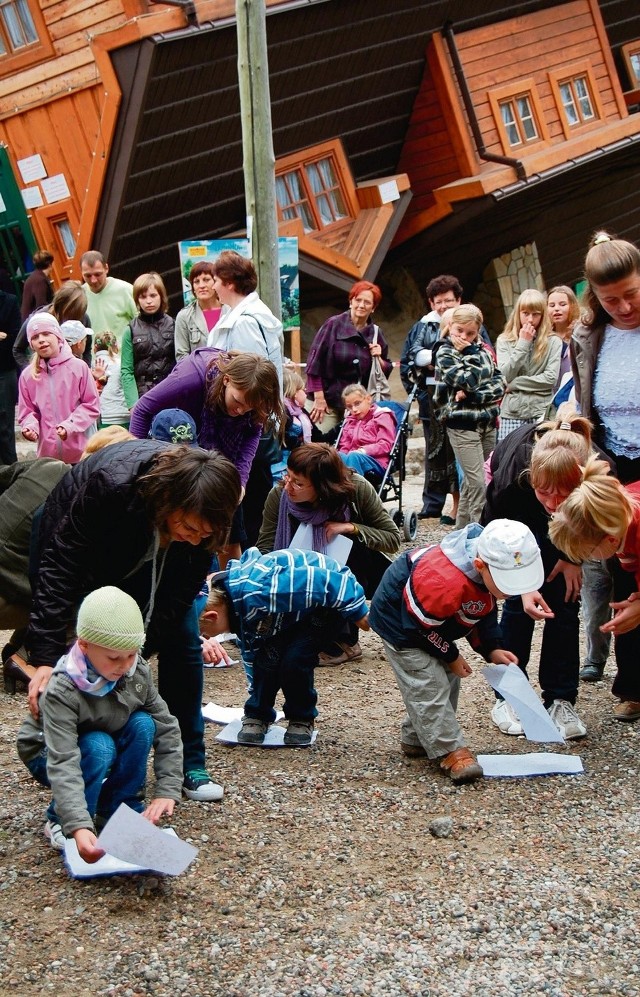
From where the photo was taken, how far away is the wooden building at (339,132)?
35.9ft

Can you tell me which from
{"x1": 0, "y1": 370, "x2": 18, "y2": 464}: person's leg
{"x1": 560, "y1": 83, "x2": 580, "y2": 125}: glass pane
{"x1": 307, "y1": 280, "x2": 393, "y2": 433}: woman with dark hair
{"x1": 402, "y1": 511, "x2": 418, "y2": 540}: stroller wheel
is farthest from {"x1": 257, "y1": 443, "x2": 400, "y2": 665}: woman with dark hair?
{"x1": 560, "y1": 83, "x2": 580, "y2": 125}: glass pane

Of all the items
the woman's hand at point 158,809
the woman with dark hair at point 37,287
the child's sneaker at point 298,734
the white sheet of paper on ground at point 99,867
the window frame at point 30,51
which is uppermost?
the window frame at point 30,51

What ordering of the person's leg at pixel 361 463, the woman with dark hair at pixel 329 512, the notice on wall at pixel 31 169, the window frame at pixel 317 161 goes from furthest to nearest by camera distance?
the window frame at pixel 317 161, the notice on wall at pixel 31 169, the person's leg at pixel 361 463, the woman with dark hair at pixel 329 512

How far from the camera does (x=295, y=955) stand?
338 centimetres

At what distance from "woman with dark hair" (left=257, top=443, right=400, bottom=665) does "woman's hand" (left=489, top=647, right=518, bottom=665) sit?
1428 mm

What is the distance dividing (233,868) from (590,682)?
2596mm

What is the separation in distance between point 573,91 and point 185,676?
46.0 feet

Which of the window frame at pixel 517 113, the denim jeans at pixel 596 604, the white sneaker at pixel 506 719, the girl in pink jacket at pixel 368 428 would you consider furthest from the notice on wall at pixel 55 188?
the white sneaker at pixel 506 719

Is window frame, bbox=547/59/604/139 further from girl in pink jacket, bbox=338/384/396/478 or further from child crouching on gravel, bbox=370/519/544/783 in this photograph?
child crouching on gravel, bbox=370/519/544/783

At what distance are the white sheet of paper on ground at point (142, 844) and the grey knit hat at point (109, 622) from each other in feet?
1.54

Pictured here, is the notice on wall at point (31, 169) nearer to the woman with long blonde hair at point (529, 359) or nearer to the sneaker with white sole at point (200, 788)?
the woman with long blonde hair at point (529, 359)

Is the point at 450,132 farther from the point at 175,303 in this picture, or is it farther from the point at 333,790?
the point at 333,790

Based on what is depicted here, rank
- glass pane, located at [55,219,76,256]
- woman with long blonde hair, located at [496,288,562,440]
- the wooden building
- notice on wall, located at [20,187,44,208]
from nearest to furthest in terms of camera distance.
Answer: woman with long blonde hair, located at [496,288,562,440], the wooden building, notice on wall, located at [20,187,44,208], glass pane, located at [55,219,76,256]

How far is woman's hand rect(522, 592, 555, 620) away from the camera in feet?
14.9
